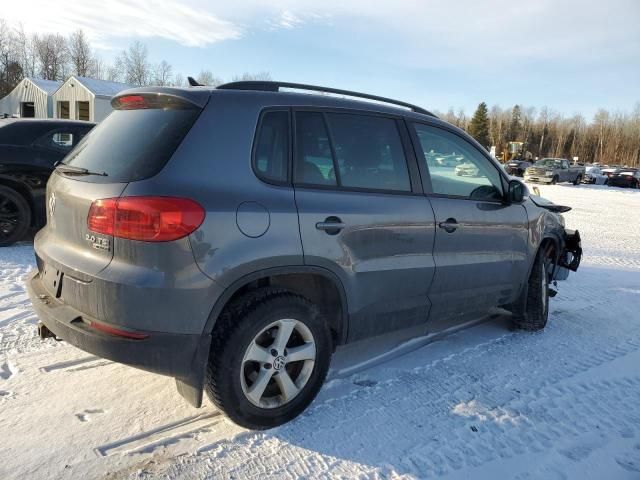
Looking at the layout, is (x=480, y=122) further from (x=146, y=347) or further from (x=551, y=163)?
(x=146, y=347)

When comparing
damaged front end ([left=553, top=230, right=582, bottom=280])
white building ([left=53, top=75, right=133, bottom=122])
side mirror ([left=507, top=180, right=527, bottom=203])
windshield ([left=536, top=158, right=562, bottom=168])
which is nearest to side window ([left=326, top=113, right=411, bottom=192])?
side mirror ([left=507, top=180, right=527, bottom=203])

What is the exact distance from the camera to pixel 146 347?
2.50 metres

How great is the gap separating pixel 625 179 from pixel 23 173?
38031 mm

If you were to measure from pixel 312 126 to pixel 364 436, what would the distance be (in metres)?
1.82

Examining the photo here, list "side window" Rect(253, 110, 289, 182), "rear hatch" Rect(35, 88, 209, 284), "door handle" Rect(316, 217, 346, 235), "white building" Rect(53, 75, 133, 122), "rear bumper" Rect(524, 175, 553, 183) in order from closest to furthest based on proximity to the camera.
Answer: "rear hatch" Rect(35, 88, 209, 284)
"side window" Rect(253, 110, 289, 182)
"door handle" Rect(316, 217, 346, 235)
"rear bumper" Rect(524, 175, 553, 183)
"white building" Rect(53, 75, 133, 122)

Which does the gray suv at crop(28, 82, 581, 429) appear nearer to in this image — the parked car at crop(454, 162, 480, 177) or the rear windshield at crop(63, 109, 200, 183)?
the rear windshield at crop(63, 109, 200, 183)

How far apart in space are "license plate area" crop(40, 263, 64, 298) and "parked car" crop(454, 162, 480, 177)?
9.29ft

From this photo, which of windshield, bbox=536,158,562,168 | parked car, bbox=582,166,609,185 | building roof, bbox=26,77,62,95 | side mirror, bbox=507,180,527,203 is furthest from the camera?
building roof, bbox=26,77,62,95

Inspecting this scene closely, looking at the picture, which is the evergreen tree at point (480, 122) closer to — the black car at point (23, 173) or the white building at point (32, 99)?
the white building at point (32, 99)

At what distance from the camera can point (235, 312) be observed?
107 inches

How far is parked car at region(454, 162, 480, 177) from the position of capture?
404 centimetres

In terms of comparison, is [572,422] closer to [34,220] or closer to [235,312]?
[235,312]

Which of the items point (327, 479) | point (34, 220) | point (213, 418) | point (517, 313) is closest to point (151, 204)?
point (213, 418)

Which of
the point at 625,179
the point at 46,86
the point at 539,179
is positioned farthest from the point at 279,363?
the point at 46,86
